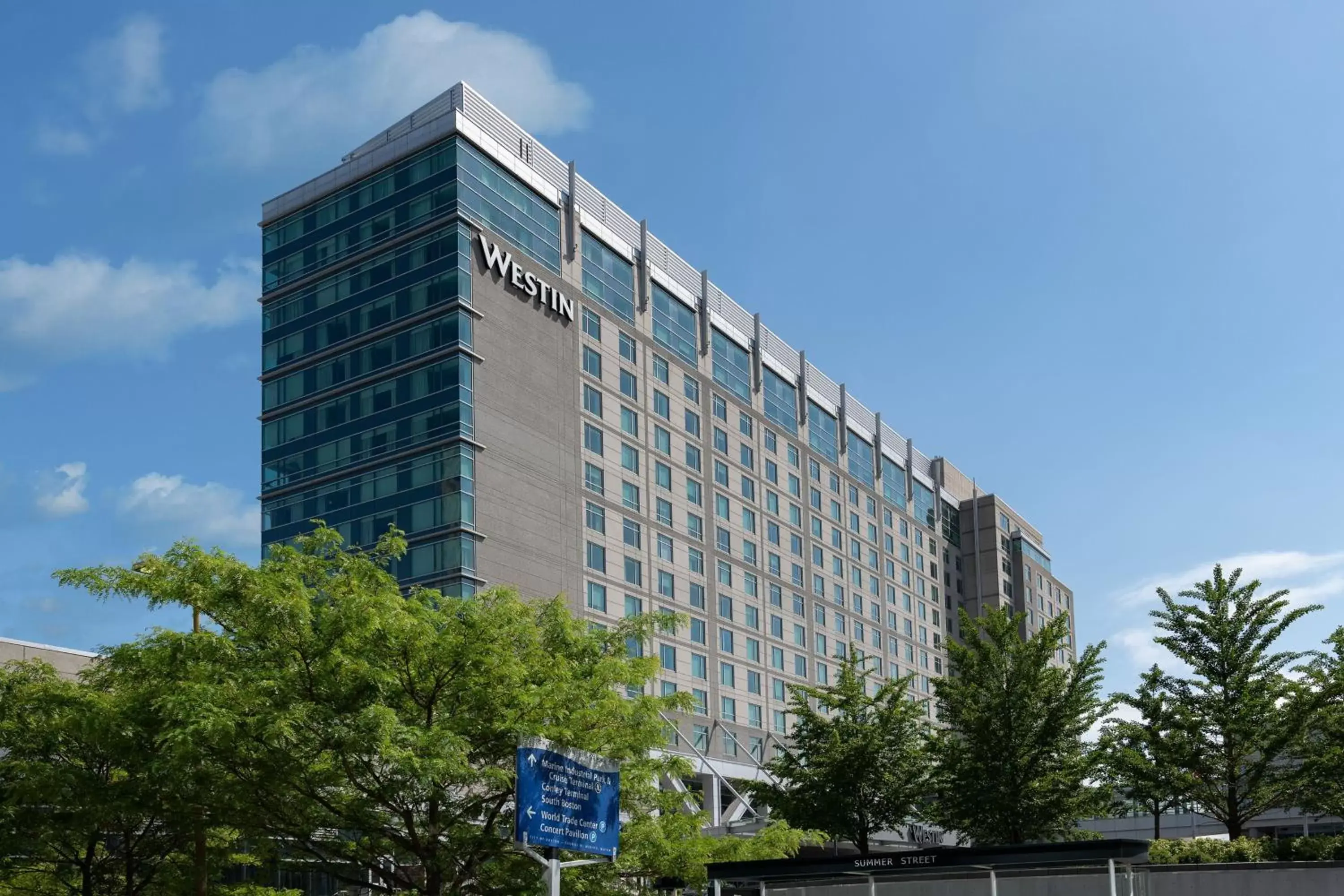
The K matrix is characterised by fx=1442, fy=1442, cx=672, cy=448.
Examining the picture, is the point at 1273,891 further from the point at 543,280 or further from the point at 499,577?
the point at 543,280

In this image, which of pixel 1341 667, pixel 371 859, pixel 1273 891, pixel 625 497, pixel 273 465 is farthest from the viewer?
pixel 625 497

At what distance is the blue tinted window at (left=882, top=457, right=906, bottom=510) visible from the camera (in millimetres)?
127375

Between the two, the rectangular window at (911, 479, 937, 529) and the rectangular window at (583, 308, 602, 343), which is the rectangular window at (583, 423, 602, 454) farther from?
the rectangular window at (911, 479, 937, 529)

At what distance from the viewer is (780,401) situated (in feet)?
364

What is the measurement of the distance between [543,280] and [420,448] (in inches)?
549

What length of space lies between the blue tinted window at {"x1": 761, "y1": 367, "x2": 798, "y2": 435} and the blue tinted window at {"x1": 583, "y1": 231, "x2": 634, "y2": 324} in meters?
18.2

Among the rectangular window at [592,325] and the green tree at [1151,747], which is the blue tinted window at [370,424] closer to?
the rectangular window at [592,325]

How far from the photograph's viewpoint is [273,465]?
82.4m

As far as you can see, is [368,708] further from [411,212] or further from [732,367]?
[732,367]

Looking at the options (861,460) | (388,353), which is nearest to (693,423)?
Answer: (388,353)

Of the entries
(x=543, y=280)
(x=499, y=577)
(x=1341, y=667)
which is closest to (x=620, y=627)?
(x=1341, y=667)

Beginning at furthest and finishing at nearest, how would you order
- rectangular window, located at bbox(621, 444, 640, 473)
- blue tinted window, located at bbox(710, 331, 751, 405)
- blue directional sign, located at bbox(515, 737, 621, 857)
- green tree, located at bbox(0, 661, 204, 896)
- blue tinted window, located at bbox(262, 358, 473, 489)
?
blue tinted window, located at bbox(710, 331, 751, 405) < rectangular window, located at bbox(621, 444, 640, 473) < blue tinted window, located at bbox(262, 358, 473, 489) < green tree, located at bbox(0, 661, 204, 896) < blue directional sign, located at bbox(515, 737, 621, 857)

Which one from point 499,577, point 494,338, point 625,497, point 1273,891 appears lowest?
point 1273,891

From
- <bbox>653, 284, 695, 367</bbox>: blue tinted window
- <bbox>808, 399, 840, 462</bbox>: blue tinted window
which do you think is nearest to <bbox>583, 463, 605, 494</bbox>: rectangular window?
<bbox>653, 284, 695, 367</bbox>: blue tinted window
